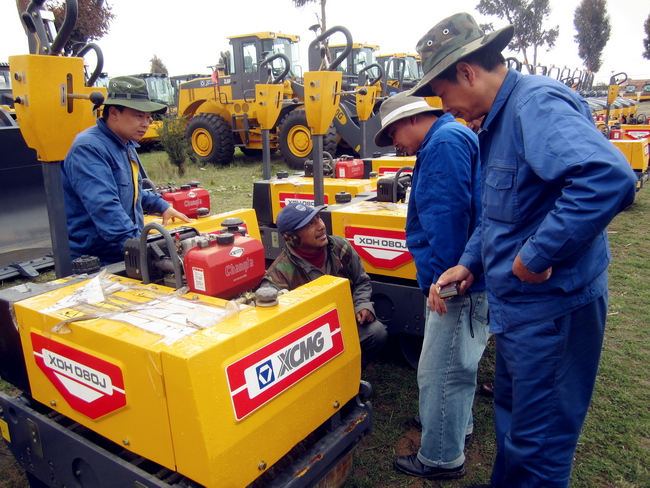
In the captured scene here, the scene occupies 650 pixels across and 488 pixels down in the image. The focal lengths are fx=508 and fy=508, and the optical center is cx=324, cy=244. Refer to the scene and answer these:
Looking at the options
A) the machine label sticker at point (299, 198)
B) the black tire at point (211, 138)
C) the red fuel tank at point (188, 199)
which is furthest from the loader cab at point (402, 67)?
the red fuel tank at point (188, 199)

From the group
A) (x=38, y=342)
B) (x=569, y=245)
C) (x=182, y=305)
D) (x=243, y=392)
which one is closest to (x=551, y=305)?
(x=569, y=245)

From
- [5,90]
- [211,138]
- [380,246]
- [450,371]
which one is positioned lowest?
[450,371]

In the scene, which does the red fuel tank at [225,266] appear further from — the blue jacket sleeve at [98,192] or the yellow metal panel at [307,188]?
the yellow metal panel at [307,188]

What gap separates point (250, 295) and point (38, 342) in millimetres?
832

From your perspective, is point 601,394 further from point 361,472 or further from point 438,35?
point 438,35

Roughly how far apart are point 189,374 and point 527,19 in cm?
3771

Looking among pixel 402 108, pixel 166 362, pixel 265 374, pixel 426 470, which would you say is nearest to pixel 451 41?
pixel 402 108

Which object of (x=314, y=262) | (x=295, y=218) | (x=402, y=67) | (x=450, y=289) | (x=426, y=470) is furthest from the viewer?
(x=402, y=67)

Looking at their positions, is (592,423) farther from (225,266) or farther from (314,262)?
(225,266)

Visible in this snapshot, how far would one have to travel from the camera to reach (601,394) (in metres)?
3.10

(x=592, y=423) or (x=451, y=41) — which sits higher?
(x=451, y=41)

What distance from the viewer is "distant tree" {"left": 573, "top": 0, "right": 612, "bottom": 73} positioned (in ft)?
130

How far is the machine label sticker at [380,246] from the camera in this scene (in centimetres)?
310

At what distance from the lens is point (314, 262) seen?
2.80 metres
